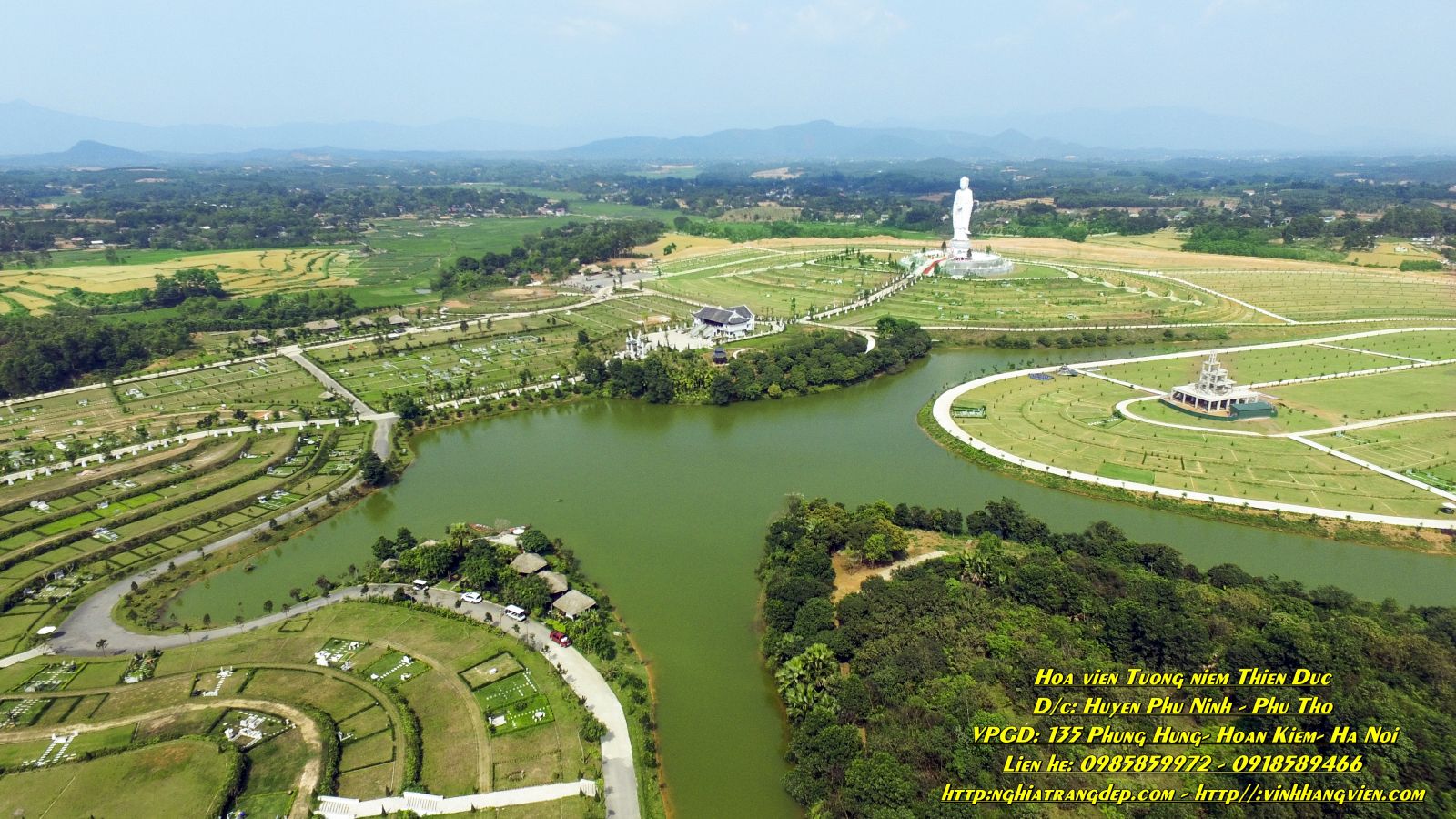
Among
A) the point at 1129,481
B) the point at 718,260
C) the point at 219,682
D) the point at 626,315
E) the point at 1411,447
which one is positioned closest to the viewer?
the point at 219,682

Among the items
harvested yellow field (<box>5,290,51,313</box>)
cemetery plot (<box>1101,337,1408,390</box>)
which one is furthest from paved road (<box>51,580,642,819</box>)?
harvested yellow field (<box>5,290,51,313</box>)

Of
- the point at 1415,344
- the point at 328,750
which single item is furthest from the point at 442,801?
the point at 1415,344

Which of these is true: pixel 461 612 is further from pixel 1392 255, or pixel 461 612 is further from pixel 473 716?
pixel 1392 255

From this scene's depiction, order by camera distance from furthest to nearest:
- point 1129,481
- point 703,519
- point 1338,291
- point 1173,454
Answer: point 1338,291
point 1173,454
point 1129,481
point 703,519

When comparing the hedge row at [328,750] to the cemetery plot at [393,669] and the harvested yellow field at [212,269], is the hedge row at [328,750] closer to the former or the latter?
the cemetery plot at [393,669]

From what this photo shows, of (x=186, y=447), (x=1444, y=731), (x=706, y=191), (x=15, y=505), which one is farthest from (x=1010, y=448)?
Answer: (x=706, y=191)
